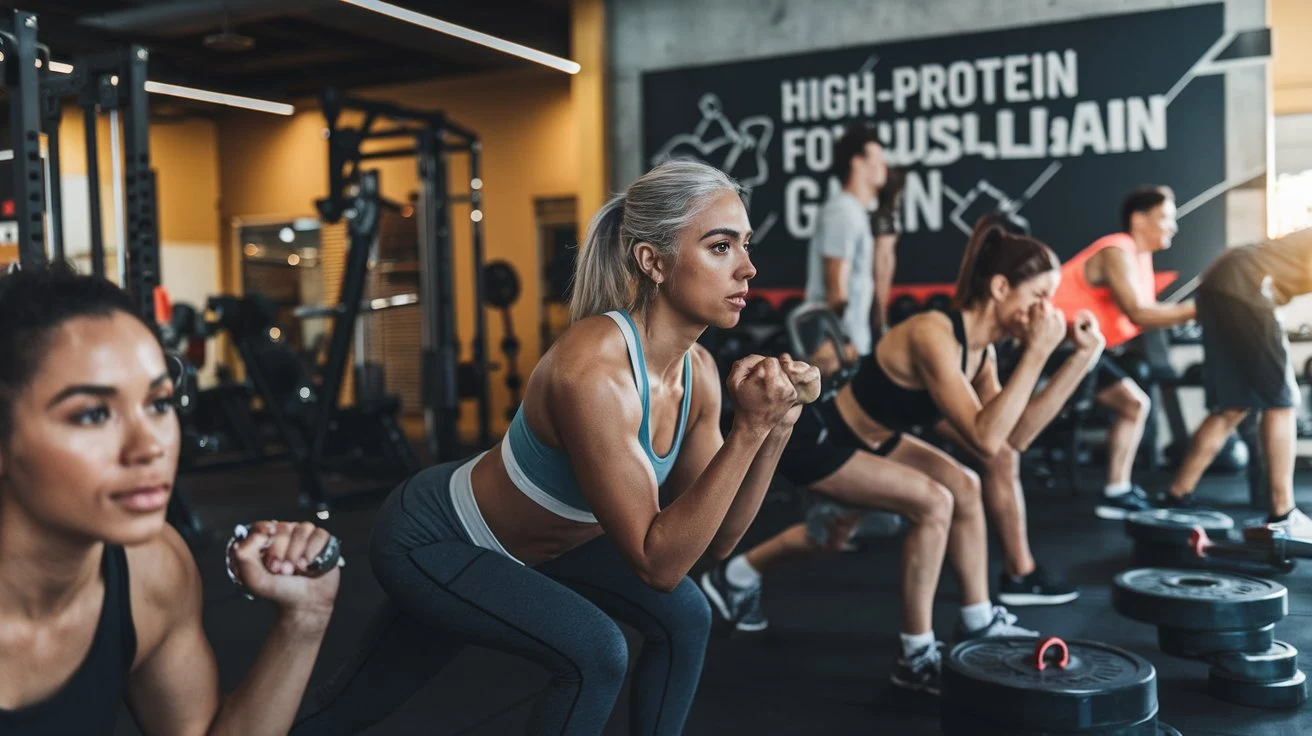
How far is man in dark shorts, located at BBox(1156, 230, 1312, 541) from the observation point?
12.0ft

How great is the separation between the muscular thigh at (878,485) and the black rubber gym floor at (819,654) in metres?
0.40

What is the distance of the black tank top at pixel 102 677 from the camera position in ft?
3.01

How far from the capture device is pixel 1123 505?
4.34 meters

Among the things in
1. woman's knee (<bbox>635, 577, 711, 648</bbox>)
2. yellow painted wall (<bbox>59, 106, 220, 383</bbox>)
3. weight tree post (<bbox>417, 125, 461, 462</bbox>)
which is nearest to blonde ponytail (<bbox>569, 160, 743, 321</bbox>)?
woman's knee (<bbox>635, 577, 711, 648</bbox>)

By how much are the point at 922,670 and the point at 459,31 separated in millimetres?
4958

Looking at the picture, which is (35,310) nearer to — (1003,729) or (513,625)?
(513,625)

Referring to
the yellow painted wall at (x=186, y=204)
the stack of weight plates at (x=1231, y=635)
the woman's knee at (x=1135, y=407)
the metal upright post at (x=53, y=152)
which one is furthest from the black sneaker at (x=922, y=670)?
the yellow painted wall at (x=186, y=204)

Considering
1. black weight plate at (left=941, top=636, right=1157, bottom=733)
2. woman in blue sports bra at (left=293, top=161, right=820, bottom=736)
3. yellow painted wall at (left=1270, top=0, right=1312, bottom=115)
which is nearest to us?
woman in blue sports bra at (left=293, top=161, right=820, bottom=736)

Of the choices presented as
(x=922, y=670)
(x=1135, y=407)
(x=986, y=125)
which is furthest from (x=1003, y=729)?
(x=986, y=125)

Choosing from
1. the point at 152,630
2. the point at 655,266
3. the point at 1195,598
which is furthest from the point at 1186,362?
the point at 152,630

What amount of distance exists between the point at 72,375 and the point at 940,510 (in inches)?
74.8

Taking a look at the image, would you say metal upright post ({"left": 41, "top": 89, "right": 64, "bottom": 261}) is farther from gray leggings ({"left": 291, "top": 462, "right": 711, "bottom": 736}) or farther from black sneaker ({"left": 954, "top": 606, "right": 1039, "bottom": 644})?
black sneaker ({"left": 954, "top": 606, "right": 1039, "bottom": 644})

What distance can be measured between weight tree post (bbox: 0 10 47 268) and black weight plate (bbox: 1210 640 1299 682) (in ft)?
10.1

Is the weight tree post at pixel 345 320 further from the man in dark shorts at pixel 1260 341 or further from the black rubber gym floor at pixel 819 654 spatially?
the man in dark shorts at pixel 1260 341
